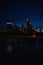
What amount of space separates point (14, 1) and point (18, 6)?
70 mm

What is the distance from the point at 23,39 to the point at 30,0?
0.43m

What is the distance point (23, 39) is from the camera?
149 centimetres

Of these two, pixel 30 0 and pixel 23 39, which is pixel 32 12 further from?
pixel 23 39

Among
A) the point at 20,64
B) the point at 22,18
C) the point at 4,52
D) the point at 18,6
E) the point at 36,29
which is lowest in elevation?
the point at 20,64

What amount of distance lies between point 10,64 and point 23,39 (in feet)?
1.04

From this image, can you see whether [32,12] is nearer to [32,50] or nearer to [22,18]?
[22,18]

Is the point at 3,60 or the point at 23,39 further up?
the point at 23,39

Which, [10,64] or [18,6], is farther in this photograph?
[18,6]

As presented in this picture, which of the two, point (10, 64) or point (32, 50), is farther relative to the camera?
point (32, 50)

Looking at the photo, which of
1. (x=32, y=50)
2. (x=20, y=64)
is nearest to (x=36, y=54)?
(x=32, y=50)

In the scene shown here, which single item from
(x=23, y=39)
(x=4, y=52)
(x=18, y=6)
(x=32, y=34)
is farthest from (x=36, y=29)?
(x=4, y=52)

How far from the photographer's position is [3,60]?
1355mm

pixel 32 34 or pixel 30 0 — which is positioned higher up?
pixel 30 0

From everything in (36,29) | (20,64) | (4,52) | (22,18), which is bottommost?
(20,64)
